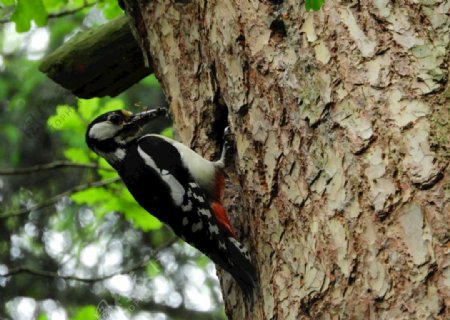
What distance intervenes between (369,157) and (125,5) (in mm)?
1852

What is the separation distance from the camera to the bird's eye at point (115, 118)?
14.1 feet

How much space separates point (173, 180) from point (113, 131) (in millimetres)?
582

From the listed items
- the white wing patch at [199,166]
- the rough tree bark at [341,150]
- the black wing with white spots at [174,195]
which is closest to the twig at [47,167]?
the black wing with white spots at [174,195]

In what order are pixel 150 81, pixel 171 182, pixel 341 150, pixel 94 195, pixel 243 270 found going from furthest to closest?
pixel 150 81 → pixel 94 195 → pixel 171 182 → pixel 243 270 → pixel 341 150

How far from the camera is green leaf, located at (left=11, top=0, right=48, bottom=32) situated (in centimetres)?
410

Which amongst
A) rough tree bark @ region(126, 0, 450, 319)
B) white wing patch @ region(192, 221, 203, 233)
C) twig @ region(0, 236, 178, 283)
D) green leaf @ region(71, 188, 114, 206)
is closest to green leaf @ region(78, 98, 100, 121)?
green leaf @ region(71, 188, 114, 206)

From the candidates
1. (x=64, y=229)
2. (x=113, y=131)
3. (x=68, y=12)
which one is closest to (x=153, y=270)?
(x=64, y=229)

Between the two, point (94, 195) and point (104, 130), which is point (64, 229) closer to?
point (94, 195)

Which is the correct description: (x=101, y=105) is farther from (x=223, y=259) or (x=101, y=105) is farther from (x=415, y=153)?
(x=415, y=153)

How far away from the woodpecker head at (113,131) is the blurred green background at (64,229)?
1.34 metres

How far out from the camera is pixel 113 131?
4.29 m

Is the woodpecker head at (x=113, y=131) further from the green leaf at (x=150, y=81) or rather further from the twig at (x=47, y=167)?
the green leaf at (x=150, y=81)

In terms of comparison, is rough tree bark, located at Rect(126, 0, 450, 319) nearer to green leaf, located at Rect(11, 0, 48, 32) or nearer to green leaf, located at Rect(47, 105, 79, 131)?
green leaf, located at Rect(11, 0, 48, 32)

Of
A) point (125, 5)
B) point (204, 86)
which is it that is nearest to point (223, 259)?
point (204, 86)
